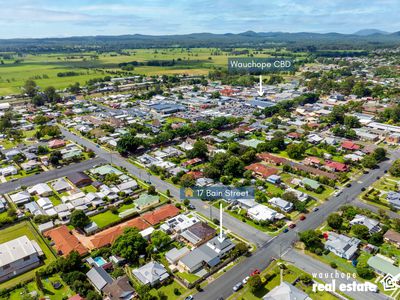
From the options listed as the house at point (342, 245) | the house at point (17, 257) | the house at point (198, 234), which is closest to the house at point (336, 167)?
the house at point (342, 245)

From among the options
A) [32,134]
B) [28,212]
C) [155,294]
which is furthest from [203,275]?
[32,134]

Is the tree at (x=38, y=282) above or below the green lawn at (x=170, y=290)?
above

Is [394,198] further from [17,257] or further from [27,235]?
[27,235]

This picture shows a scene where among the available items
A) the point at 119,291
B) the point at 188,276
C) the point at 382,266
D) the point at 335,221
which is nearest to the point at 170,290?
the point at 188,276

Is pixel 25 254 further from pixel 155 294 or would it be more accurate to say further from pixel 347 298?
pixel 347 298

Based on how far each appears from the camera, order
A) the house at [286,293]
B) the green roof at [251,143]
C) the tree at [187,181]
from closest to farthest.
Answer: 1. the house at [286,293]
2. the tree at [187,181]
3. the green roof at [251,143]

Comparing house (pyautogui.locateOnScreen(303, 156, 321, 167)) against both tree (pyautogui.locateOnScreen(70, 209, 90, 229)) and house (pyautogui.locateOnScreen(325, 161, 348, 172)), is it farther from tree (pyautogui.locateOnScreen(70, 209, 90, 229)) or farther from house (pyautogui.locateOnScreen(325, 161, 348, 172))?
tree (pyautogui.locateOnScreen(70, 209, 90, 229))

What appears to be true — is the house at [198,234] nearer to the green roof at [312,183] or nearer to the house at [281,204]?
the house at [281,204]

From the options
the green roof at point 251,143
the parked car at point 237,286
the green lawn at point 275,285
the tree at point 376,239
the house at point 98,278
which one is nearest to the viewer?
the green lawn at point 275,285

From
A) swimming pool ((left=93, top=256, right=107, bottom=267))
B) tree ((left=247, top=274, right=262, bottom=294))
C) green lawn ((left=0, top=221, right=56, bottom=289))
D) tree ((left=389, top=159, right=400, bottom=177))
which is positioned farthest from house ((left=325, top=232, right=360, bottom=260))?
green lawn ((left=0, top=221, right=56, bottom=289))
